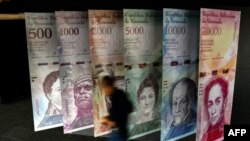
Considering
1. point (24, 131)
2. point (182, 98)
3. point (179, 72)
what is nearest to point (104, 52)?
point (179, 72)

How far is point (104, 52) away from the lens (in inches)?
131

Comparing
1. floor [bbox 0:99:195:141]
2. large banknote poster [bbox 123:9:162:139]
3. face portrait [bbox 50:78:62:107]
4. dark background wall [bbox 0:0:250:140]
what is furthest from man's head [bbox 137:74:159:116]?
face portrait [bbox 50:78:62:107]

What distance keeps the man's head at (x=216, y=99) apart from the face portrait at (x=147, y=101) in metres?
0.72

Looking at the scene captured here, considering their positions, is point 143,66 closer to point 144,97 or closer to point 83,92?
point 144,97

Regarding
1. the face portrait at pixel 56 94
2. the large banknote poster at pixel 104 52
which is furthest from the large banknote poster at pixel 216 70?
the face portrait at pixel 56 94

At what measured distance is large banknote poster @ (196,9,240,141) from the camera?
272 centimetres

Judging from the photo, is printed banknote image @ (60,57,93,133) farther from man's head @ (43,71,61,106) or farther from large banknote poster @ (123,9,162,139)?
large banknote poster @ (123,9,162,139)

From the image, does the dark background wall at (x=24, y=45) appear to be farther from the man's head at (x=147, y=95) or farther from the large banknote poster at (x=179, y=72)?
the man's head at (x=147, y=95)

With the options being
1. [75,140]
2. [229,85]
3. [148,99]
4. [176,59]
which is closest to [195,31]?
[176,59]

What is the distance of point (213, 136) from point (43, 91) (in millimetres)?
2179

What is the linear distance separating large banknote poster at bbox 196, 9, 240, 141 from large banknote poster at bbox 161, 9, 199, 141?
32 cm

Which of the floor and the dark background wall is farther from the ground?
the dark background wall

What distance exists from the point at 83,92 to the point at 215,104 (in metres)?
1.61


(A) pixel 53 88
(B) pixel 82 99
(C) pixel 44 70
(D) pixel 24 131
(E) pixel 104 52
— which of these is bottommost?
(D) pixel 24 131
